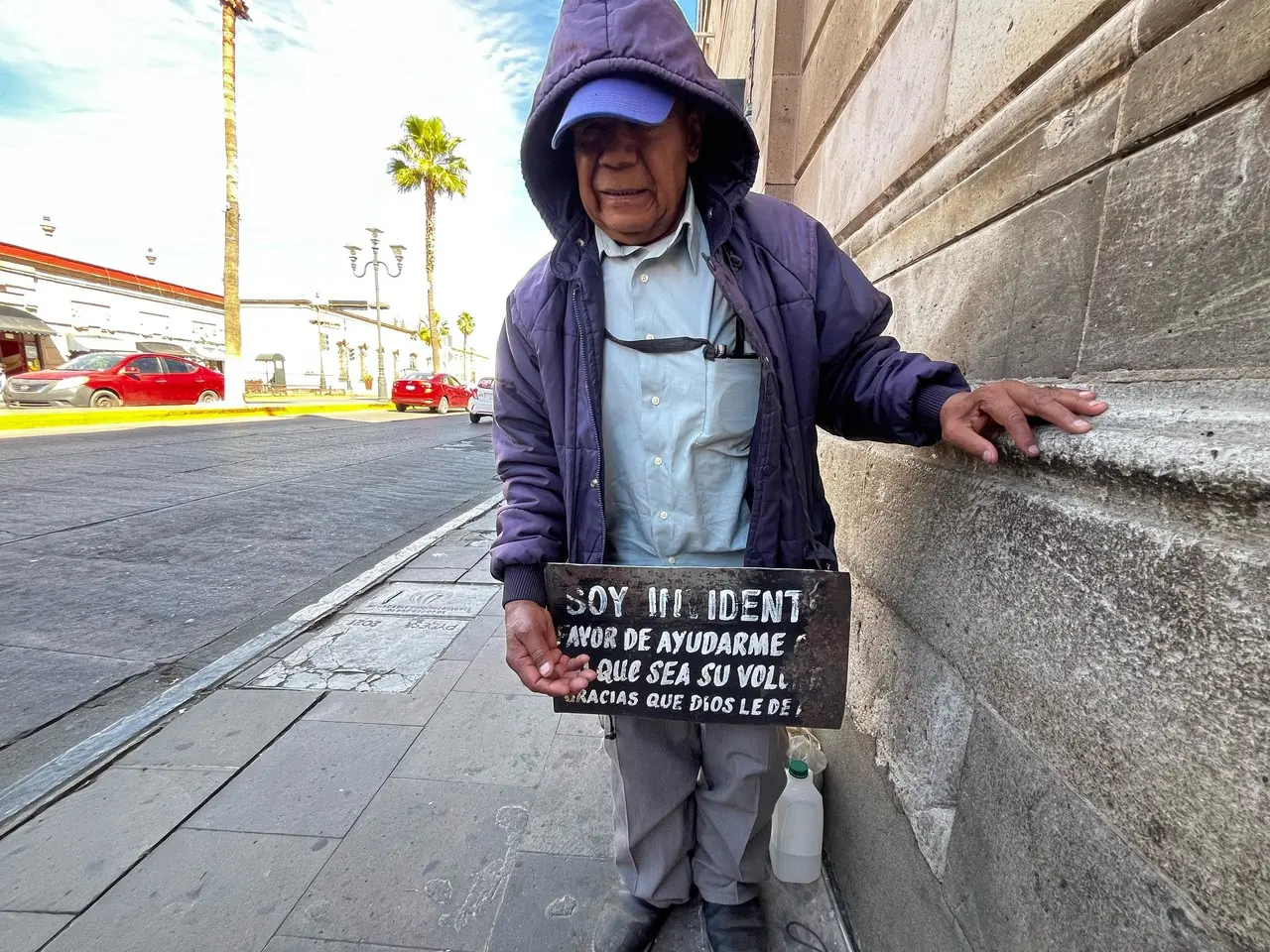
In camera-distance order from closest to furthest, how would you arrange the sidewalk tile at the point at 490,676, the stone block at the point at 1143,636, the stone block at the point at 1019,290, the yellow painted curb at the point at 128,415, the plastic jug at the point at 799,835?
the stone block at the point at 1143,636 < the stone block at the point at 1019,290 < the plastic jug at the point at 799,835 < the sidewalk tile at the point at 490,676 < the yellow painted curb at the point at 128,415

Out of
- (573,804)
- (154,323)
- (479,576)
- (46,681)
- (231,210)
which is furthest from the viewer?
(154,323)

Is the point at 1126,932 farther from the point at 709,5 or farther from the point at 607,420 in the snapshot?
the point at 709,5

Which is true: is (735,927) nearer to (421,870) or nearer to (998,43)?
(421,870)

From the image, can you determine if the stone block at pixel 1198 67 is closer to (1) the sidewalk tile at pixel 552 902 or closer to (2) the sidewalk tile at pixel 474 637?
(1) the sidewalk tile at pixel 552 902

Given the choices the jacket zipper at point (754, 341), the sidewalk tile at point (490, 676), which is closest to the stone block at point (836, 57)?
the jacket zipper at point (754, 341)

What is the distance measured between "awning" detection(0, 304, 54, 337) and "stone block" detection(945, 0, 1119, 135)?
1153 inches

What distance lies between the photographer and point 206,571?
4.34 meters

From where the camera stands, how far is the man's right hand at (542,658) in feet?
4.59

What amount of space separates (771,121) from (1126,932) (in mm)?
4143

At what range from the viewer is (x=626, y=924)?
64.1 inches

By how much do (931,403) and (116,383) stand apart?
20.9m

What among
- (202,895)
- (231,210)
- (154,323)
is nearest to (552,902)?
(202,895)

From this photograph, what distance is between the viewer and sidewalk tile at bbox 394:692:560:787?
2.27 meters

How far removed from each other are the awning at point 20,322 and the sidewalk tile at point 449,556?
25491 millimetres
